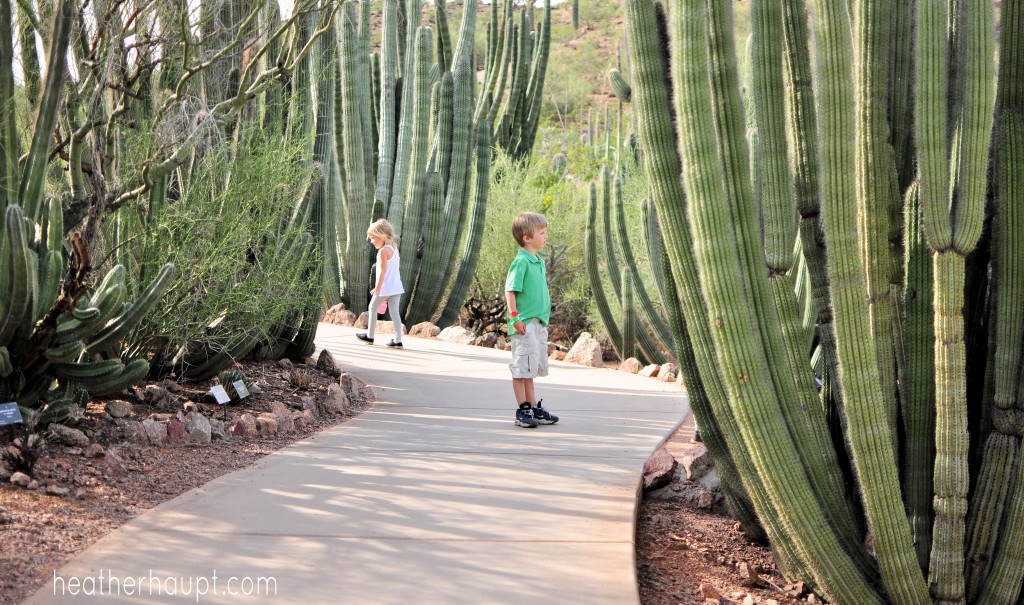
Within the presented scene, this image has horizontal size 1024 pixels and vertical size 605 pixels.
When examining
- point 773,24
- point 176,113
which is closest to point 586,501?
point 773,24

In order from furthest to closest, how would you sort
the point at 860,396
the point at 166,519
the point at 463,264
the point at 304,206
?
the point at 463,264 < the point at 304,206 < the point at 166,519 < the point at 860,396

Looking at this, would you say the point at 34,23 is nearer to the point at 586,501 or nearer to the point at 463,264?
the point at 586,501

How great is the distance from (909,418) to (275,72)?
3.82 m

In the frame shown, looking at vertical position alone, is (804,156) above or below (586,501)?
above

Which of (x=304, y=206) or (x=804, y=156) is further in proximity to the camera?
(x=304, y=206)

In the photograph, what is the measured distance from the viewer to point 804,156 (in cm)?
349

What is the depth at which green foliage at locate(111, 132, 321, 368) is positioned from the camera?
18.2ft

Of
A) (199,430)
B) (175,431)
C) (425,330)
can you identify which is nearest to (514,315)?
(199,430)

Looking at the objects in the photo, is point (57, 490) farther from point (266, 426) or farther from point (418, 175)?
point (418, 175)

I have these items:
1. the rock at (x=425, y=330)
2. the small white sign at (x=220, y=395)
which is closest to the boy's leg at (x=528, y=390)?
the small white sign at (x=220, y=395)

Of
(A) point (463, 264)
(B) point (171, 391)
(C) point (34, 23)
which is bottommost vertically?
(B) point (171, 391)

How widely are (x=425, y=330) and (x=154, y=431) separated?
605 cm

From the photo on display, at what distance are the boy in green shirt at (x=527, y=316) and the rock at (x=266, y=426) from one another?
139 cm

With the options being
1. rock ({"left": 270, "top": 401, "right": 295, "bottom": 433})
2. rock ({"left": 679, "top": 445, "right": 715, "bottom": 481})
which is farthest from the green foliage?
rock ({"left": 679, "top": 445, "right": 715, "bottom": 481})
